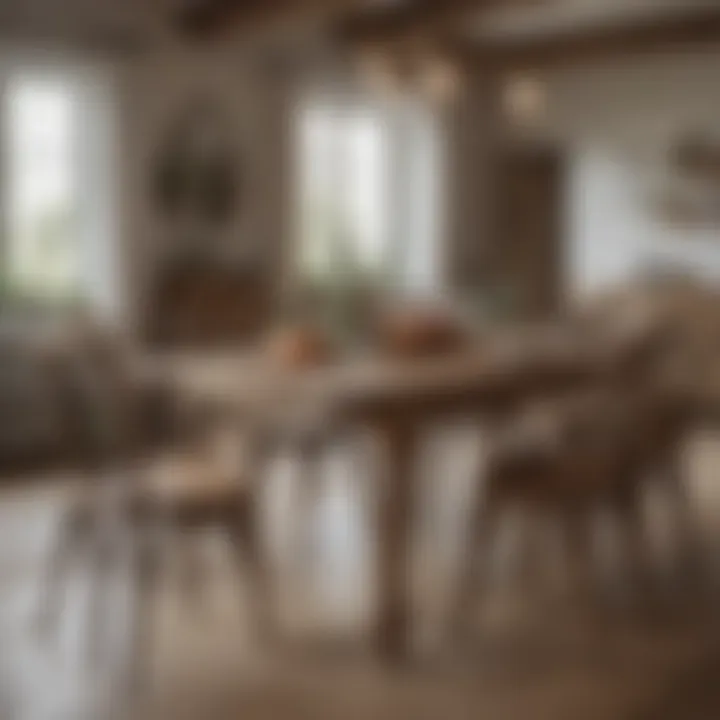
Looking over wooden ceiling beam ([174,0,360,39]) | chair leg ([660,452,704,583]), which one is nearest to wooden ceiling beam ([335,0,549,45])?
wooden ceiling beam ([174,0,360,39])

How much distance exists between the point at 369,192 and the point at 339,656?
17.0 ft

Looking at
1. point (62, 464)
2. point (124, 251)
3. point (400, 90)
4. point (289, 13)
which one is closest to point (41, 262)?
point (124, 251)

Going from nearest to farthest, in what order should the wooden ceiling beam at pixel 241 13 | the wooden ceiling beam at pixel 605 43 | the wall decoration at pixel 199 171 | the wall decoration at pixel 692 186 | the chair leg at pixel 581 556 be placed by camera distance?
1. the chair leg at pixel 581 556
2. the wooden ceiling beam at pixel 241 13
3. the wooden ceiling beam at pixel 605 43
4. the wall decoration at pixel 199 171
5. the wall decoration at pixel 692 186

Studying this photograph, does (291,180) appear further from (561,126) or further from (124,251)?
(561,126)

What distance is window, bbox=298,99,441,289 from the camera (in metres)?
7.64

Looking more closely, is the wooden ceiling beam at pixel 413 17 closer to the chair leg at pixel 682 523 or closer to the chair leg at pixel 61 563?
the chair leg at pixel 682 523

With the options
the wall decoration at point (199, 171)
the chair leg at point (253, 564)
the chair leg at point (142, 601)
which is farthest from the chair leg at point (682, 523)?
the wall decoration at point (199, 171)

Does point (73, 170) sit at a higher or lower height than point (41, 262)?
higher

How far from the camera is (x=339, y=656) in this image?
131 inches

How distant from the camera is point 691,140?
7562 mm

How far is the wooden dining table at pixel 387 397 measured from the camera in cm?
319

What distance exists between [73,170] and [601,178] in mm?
3486

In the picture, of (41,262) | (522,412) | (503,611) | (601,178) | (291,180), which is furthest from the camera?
(601,178)

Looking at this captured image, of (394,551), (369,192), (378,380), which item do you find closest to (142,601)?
(394,551)
